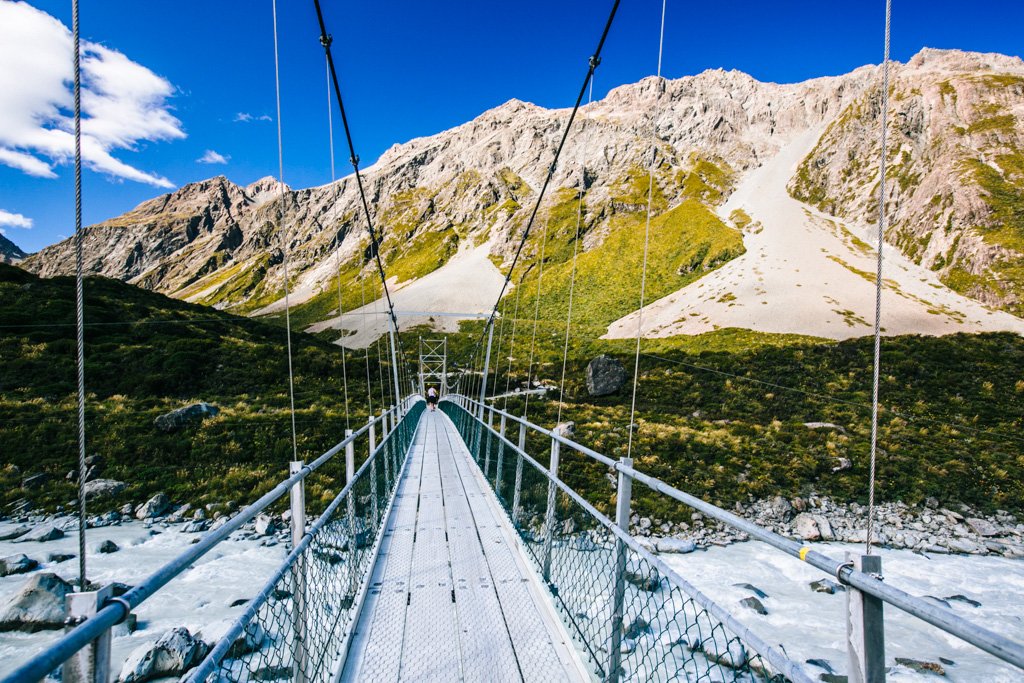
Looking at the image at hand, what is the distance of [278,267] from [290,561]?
466 ft

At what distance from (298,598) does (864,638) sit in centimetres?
236

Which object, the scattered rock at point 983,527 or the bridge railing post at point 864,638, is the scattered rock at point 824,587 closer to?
the scattered rock at point 983,527

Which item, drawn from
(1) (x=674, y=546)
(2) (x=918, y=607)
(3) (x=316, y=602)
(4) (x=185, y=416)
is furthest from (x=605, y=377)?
(2) (x=918, y=607)

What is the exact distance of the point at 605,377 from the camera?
2772 cm

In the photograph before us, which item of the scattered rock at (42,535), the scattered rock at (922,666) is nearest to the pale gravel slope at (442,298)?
the scattered rock at (42,535)

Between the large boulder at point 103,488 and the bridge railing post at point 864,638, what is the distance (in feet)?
56.1

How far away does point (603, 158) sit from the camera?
104 meters

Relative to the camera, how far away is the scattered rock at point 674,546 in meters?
10.9

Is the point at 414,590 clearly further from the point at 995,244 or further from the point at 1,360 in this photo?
the point at 995,244

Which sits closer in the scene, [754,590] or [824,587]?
[754,590]

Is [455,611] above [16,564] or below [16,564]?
above

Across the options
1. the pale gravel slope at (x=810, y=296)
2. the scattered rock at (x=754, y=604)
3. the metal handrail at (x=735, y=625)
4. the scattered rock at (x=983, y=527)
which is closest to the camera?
the metal handrail at (x=735, y=625)

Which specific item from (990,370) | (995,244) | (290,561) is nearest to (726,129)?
(995,244)

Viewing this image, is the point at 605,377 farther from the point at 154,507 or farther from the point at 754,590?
the point at 154,507
